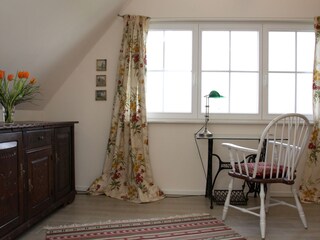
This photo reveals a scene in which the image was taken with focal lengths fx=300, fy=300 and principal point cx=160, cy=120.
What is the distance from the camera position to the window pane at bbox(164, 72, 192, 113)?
3402mm

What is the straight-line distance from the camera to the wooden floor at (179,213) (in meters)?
2.26

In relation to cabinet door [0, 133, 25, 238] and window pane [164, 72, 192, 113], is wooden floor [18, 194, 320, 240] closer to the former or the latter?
cabinet door [0, 133, 25, 238]

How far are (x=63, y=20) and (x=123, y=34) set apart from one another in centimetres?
85

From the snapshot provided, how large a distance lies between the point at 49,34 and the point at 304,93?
273cm

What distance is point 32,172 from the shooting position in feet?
7.27

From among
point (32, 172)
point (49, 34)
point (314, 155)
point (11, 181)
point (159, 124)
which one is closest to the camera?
point (11, 181)

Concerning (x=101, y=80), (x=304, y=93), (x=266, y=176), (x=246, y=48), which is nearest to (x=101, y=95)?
(x=101, y=80)

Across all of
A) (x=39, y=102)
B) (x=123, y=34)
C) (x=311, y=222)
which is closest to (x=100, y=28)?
(x=123, y=34)

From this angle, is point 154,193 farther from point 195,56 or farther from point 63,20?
point 63,20

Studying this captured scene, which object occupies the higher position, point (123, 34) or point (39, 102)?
point (123, 34)

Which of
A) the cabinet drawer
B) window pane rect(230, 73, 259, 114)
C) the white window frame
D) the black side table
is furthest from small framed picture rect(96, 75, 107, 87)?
the white window frame

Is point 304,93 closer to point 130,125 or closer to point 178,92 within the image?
point 178,92

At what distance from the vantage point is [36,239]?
211 cm

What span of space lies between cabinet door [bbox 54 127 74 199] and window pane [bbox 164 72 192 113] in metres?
1.14
